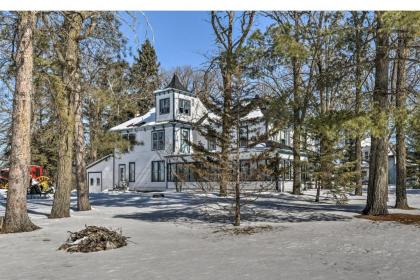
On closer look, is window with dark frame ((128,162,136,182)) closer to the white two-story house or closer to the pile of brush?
the white two-story house

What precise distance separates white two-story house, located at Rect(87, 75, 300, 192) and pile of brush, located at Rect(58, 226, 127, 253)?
1917cm

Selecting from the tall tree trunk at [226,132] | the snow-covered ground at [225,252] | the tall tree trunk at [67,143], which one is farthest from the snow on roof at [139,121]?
the tall tree trunk at [226,132]

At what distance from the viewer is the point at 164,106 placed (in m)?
A: 29.0

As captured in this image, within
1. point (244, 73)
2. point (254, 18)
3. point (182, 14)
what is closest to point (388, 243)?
point (244, 73)

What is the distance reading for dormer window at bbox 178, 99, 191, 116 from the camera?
28734 millimetres

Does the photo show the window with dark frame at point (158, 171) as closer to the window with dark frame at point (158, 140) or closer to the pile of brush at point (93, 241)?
the window with dark frame at point (158, 140)

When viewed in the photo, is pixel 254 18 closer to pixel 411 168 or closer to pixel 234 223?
pixel 234 223

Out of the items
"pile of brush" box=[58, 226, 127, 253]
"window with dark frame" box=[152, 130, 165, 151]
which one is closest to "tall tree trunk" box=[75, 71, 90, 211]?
"pile of brush" box=[58, 226, 127, 253]

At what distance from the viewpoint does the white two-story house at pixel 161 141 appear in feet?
92.7

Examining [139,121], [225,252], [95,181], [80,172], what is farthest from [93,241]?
[95,181]

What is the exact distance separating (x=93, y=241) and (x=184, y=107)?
2190cm

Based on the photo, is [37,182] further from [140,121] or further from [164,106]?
[164,106]

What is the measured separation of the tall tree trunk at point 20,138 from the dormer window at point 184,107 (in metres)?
18.9

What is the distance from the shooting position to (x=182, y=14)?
1198 centimetres
